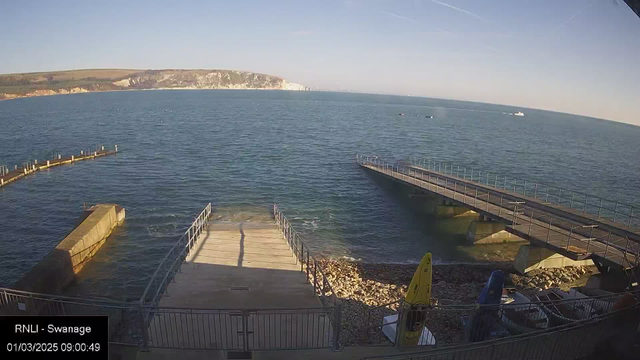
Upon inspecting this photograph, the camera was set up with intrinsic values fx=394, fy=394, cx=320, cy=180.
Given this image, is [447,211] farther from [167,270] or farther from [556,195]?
[167,270]

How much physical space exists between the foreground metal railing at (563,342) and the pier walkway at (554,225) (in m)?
7.22

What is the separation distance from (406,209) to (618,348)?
2394 centimetres

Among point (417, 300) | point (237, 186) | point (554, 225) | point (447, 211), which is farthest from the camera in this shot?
point (237, 186)

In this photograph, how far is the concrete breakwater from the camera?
36125 millimetres

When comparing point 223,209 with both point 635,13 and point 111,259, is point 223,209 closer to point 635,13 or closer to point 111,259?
point 111,259

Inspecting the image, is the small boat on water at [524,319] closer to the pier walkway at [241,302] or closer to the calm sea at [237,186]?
the pier walkway at [241,302]

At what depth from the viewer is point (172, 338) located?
812 centimetres

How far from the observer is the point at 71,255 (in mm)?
18328

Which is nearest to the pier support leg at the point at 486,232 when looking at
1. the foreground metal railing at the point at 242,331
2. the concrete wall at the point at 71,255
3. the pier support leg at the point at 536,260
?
the pier support leg at the point at 536,260

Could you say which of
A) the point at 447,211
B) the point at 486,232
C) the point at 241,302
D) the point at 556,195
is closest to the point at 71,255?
the point at 241,302

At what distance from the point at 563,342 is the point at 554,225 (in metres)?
15.3

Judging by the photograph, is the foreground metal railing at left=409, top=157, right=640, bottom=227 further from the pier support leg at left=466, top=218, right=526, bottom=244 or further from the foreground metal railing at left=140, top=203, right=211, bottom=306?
the foreground metal railing at left=140, top=203, right=211, bottom=306

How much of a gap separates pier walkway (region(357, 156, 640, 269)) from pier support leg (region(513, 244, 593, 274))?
592 millimetres

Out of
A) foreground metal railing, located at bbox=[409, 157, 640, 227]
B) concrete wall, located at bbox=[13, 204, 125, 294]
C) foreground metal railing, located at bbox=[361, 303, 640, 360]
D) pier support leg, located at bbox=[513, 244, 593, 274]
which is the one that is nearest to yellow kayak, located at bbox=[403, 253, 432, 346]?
foreground metal railing, located at bbox=[361, 303, 640, 360]
